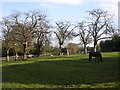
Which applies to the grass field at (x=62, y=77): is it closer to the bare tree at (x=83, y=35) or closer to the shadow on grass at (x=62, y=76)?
the shadow on grass at (x=62, y=76)

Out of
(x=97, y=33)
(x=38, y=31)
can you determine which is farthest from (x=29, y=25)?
(x=97, y=33)

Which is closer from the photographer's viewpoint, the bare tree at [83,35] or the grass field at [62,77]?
the grass field at [62,77]

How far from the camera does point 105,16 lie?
4188cm

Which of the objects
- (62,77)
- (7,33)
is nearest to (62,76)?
(62,77)

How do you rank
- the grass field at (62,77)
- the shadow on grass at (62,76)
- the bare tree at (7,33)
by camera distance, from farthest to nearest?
1. the bare tree at (7,33)
2. the shadow on grass at (62,76)
3. the grass field at (62,77)

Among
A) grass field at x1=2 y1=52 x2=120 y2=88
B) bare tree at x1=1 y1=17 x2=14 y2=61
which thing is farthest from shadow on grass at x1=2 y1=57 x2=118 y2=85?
bare tree at x1=1 y1=17 x2=14 y2=61

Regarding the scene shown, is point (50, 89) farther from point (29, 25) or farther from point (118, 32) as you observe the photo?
point (118, 32)

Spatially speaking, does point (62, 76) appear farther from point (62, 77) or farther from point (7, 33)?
point (7, 33)

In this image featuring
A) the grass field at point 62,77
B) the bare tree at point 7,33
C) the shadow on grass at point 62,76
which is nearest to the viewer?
the grass field at point 62,77

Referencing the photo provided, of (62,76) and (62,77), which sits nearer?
(62,77)

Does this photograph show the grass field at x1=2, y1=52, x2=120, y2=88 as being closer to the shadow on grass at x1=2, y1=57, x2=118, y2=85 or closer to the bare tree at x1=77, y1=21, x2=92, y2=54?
the shadow on grass at x1=2, y1=57, x2=118, y2=85

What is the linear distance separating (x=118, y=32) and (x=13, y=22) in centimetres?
2535

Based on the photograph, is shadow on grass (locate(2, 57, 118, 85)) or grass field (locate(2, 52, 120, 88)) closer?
grass field (locate(2, 52, 120, 88))

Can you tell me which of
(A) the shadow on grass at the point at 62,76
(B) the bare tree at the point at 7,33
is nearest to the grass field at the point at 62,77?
(A) the shadow on grass at the point at 62,76
